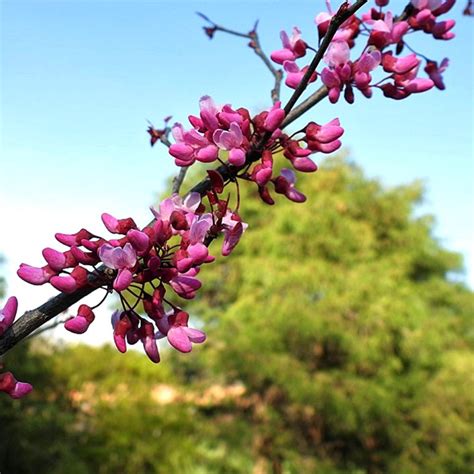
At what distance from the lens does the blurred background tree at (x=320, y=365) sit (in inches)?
202

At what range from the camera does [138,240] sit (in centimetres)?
65

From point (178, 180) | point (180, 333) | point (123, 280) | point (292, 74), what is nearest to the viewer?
point (123, 280)

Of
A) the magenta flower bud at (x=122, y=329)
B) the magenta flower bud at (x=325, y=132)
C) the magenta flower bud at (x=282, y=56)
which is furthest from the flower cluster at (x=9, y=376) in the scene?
the magenta flower bud at (x=282, y=56)

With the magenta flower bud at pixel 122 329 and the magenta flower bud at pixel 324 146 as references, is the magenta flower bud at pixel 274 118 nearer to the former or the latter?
the magenta flower bud at pixel 324 146

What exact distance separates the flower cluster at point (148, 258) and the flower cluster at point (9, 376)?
0.03 m

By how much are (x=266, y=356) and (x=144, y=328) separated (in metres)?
4.84

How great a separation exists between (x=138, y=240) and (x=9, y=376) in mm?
231

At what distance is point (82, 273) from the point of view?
0.67m

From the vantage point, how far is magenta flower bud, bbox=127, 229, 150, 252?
25.3 inches

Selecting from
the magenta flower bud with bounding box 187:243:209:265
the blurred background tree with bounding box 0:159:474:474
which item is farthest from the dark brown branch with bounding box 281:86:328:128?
the blurred background tree with bounding box 0:159:474:474

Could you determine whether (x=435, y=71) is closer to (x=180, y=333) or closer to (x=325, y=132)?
(x=325, y=132)

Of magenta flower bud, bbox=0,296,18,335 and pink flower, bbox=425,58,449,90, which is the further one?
pink flower, bbox=425,58,449,90

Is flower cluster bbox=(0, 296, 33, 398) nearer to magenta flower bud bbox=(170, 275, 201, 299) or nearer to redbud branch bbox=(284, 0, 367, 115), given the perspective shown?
magenta flower bud bbox=(170, 275, 201, 299)

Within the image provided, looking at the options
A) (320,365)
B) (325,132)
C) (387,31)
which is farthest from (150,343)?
(320,365)
